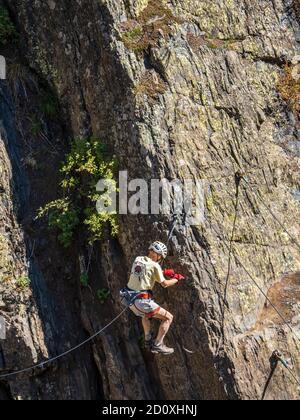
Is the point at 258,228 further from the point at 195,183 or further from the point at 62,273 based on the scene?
the point at 62,273

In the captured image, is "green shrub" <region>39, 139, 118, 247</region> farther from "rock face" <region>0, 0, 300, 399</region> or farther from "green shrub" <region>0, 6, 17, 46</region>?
"green shrub" <region>0, 6, 17, 46</region>

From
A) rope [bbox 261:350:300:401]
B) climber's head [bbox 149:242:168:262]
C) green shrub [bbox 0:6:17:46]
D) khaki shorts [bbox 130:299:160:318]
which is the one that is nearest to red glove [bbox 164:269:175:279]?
climber's head [bbox 149:242:168:262]

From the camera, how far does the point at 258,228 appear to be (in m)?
14.1

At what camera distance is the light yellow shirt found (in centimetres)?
1266

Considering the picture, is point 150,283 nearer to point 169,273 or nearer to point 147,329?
point 169,273

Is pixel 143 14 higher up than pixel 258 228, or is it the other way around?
pixel 143 14

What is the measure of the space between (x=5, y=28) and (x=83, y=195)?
5681mm

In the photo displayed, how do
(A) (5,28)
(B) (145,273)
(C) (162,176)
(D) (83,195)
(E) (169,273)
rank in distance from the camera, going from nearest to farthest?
(B) (145,273), (E) (169,273), (C) (162,176), (D) (83,195), (A) (5,28)

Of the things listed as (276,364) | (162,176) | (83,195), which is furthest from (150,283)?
(83,195)

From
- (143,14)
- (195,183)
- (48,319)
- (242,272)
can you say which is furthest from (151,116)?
(48,319)

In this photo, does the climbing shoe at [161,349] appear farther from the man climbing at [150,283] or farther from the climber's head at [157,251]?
the climber's head at [157,251]

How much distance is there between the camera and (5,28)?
16.9m

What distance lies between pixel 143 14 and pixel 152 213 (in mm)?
5335

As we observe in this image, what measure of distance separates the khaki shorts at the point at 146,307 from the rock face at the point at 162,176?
0.67 m
